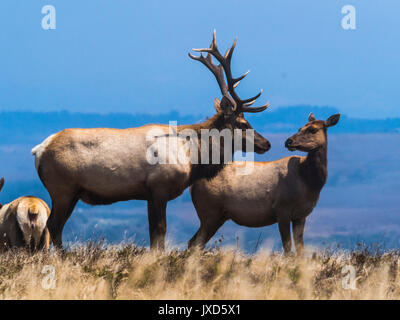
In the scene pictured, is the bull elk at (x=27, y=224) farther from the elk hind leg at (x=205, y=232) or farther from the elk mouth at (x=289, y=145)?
the elk mouth at (x=289, y=145)

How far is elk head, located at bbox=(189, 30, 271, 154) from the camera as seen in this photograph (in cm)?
1106

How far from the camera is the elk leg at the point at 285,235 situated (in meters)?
10.6

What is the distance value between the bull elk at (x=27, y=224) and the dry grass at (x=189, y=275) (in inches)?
46.9

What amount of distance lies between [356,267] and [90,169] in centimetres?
422

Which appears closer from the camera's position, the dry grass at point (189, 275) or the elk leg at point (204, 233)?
the dry grass at point (189, 275)

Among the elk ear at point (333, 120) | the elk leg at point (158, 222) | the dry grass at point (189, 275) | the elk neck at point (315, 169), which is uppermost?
the elk ear at point (333, 120)

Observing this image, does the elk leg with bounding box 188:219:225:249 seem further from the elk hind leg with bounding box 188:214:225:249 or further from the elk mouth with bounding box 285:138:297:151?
the elk mouth with bounding box 285:138:297:151

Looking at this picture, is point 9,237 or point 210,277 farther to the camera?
point 9,237

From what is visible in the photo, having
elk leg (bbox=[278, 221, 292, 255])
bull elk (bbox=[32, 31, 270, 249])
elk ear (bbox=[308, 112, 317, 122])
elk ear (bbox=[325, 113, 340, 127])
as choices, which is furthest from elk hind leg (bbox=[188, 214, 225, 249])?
elk ear (bbox=[325, 113, 340, 127])

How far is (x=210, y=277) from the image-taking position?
28.4ft

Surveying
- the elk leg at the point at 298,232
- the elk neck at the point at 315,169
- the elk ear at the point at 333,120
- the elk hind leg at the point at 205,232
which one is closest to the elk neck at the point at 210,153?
the elk hind leg at the point at 205,232
